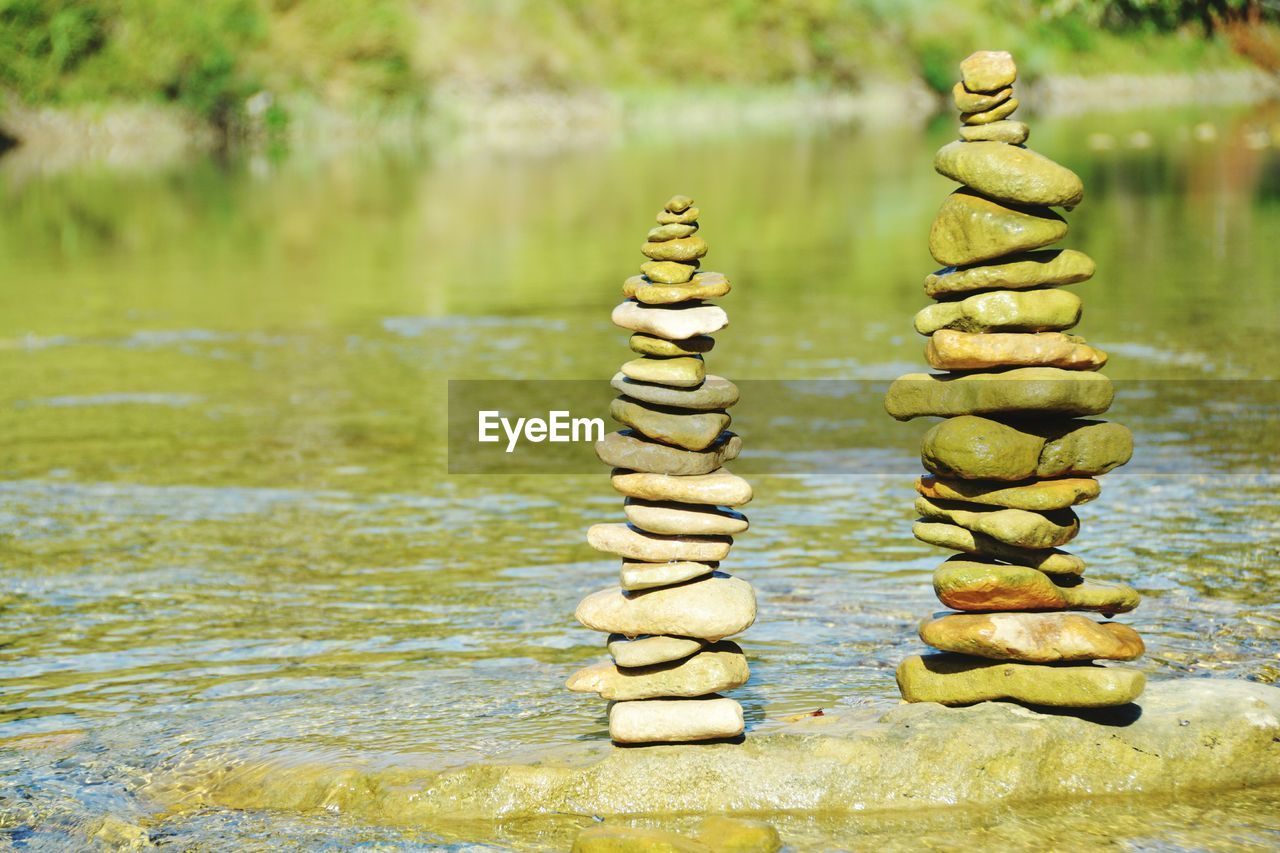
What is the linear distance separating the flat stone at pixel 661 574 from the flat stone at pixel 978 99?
2.94m

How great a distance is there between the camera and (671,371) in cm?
984

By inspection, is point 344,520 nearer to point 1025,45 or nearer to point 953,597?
point 953,597

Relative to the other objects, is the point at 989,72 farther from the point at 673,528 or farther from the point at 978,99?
the point at 673,528

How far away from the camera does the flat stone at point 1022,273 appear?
10.0 meters

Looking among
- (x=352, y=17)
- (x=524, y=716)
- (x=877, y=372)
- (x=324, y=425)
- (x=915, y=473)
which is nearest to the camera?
(x=524, y=716)

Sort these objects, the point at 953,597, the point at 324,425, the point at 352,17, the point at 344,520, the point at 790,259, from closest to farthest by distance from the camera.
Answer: the point at 953,597 < the point at 344,520 < the point at 324,425 < the point at 790,259 < the point at 352,17

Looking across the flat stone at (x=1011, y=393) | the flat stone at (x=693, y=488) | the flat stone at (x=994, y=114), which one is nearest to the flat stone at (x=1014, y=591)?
the flat stone at (x=1011, y=393)

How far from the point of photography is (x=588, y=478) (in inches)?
686

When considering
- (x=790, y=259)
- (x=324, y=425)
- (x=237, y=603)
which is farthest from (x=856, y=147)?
(x=237, y=603)

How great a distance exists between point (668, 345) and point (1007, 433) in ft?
6.21

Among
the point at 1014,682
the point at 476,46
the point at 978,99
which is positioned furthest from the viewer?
the point at 476,46

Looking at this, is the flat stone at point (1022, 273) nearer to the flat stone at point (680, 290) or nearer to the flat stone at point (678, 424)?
the flat stone at point (680, 290)

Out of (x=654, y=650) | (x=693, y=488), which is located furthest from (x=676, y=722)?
(x=693, y=488)

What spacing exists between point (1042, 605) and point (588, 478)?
26.4 feet
